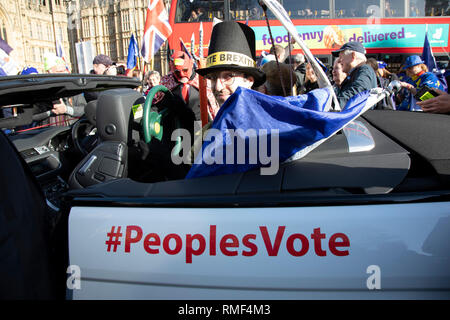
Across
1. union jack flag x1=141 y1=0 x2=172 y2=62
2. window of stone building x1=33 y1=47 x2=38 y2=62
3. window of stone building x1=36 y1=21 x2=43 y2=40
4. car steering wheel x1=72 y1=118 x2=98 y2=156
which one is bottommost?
car steering wheel x1=72 y1=118 x2=98 y2=156

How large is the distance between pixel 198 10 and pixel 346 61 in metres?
5.06

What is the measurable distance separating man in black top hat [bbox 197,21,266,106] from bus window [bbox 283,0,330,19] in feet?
21.4

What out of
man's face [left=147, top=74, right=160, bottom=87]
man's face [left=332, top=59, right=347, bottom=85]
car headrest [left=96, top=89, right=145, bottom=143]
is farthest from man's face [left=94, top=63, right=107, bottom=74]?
car headrest [left=96, top=89, right=145, bottom=143]

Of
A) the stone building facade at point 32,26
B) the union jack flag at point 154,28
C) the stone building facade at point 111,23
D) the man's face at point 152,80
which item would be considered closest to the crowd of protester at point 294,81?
the man's face at point 152,80

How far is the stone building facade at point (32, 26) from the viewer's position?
4478 cm

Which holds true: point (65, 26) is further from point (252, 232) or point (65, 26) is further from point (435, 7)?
point (252, 232)

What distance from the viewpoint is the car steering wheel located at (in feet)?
8.96

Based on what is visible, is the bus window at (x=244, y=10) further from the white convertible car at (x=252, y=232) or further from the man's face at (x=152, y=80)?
the white convertible car at (x=252, y=232)

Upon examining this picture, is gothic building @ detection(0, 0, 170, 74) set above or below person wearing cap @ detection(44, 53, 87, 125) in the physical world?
above

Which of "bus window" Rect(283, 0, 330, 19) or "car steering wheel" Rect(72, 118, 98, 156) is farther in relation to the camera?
"bus window" Rect(283, 0, 330, 19)

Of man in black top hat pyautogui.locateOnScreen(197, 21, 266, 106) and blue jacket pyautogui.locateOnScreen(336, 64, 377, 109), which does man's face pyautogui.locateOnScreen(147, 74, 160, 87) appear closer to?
blue jacket pyautogui.locateOnScreen(336, 64, 377, 109)

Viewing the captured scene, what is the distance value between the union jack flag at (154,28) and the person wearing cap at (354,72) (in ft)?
12.2
